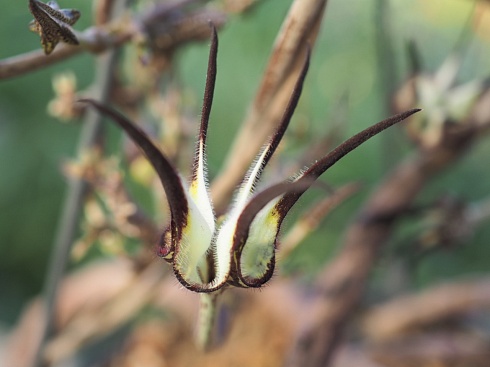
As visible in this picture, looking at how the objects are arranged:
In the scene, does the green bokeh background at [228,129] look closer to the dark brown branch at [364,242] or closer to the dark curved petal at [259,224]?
the dark brown branch at [364,242]

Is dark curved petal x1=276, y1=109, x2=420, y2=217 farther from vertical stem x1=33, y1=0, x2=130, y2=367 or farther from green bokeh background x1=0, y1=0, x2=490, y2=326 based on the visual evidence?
green bokeh background x1=0, y1=0, x2=490, y2=326

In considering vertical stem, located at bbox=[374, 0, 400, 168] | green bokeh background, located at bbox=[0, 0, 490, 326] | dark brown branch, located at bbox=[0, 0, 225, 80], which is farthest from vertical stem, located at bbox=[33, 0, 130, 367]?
green bokeh background, located at bbox=[0, 0, 490, 326]

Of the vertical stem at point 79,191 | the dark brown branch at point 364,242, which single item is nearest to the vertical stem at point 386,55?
the dark brown branch at point 364,242

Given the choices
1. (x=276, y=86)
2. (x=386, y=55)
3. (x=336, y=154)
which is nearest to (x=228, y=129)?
(x=386, y=55)

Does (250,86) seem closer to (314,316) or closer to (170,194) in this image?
(314,316)

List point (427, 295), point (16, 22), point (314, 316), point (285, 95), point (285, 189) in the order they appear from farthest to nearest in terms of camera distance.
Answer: point (16, 22)
point (427, 295)
point (314, 316)
point (285, 95)
point (285, 189)

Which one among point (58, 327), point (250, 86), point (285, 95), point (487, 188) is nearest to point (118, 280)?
point (58, 327)
